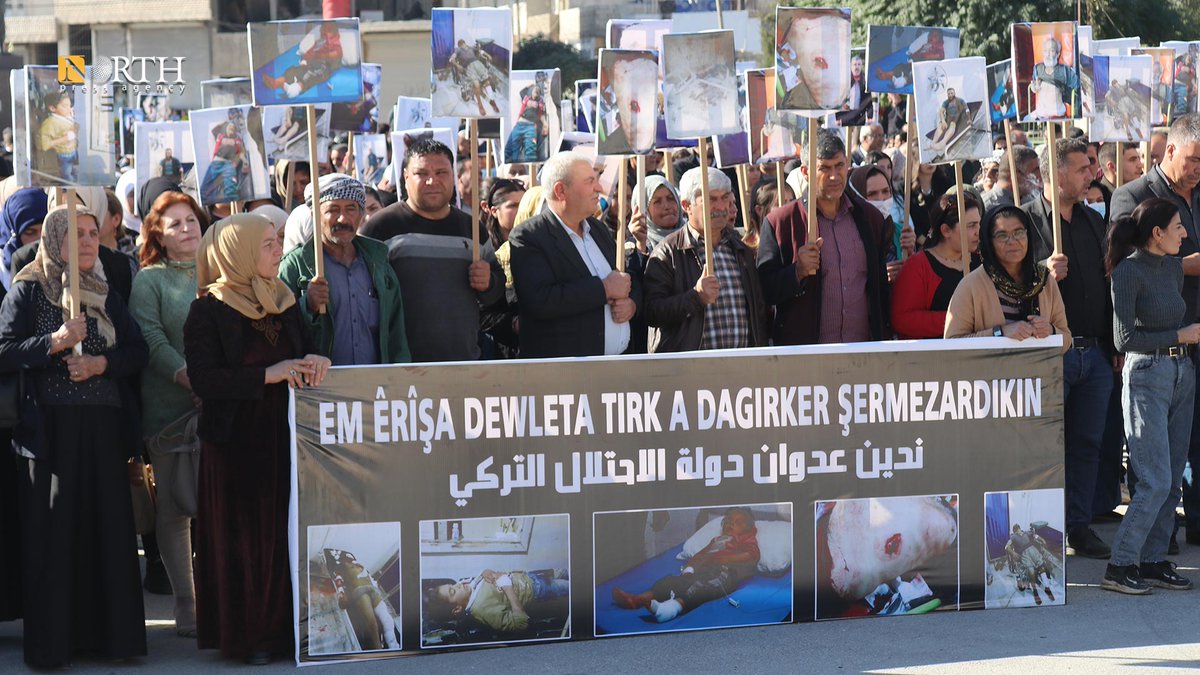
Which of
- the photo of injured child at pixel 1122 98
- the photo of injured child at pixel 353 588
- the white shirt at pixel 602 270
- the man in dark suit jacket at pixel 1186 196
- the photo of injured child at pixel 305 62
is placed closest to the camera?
the photo of injured child at pixel 353 588

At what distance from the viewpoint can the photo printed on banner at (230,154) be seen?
7.82 metres

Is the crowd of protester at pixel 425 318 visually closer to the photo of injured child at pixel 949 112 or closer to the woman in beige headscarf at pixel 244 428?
the woman in beige headscarf at pixel 244 428

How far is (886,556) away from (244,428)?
2569mm

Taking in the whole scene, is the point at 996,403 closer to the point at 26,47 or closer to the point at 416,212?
the point at 416,212

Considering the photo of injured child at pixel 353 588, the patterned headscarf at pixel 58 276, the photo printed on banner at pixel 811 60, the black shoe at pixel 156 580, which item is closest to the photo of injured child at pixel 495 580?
the photo of injured child at pixel 353 588

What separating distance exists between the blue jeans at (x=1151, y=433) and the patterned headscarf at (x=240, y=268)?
3556mm

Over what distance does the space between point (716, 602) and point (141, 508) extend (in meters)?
2.37

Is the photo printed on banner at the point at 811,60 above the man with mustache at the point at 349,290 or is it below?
above

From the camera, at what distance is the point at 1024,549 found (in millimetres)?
6465

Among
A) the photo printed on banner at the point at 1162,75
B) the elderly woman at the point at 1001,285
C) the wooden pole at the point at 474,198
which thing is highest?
the photo printed on banner at the point at 1162,75

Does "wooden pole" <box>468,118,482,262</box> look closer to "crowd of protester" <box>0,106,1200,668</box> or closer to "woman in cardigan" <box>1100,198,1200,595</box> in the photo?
"crowd of protester" <box>0,106,1200,668</box>

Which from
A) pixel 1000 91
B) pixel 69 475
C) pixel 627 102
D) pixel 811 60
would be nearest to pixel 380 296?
pixel 69 475

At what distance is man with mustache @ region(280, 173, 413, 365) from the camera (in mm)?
6305

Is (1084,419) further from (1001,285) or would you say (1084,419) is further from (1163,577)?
(1001,285)
